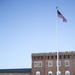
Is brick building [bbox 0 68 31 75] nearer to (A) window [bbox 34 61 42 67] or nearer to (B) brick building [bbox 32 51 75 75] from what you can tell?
(B) brick building [bbox 32 51 75 75]

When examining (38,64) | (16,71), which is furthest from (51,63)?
(16,71)

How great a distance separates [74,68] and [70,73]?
7.09ft

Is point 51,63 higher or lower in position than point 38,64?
higher

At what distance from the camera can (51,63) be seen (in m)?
74.2

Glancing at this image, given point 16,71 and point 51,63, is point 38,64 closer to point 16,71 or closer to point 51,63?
point 51,63

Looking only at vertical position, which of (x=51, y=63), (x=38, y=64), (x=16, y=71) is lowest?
(x=16, y=71)

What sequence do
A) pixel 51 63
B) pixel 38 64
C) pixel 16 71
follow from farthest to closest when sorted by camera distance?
pixel 16 71 < pixel 38 64 < pixel 51 63

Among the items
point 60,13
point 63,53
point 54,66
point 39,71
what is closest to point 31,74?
point 39,71

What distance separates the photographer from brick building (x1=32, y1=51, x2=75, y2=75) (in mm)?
72475

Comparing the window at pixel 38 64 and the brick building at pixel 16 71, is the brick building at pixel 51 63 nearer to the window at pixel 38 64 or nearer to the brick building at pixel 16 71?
the window at pixel 38 64

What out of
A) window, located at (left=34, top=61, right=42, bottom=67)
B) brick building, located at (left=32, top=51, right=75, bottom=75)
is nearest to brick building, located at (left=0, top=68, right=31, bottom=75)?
brick building, located at (left=32, top=51, right=75, bottom=75)

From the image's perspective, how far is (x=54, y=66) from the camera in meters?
73.8

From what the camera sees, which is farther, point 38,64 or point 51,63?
point 38,64

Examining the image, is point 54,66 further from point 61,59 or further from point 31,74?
point 31,74
